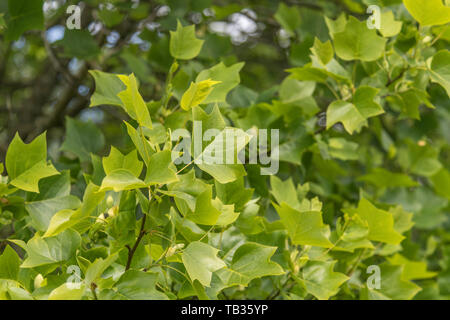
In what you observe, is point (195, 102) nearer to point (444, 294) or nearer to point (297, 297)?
point (297, 297)

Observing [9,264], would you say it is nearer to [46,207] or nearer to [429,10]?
[46,207]

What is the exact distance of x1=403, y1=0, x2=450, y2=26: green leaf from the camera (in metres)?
0.80

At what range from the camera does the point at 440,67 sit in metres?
0.87

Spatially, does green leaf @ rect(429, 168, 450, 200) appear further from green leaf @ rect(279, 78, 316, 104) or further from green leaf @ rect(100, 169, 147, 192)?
green leaf @ rect(100, 169, 147, 192)

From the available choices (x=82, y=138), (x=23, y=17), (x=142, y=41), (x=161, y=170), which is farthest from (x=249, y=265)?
(x=142, y=41)

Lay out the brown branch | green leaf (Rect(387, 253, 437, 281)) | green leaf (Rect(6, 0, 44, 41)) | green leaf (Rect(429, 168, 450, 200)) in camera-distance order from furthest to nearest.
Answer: green leaf (Rect(429, 168, 450, 200)) < green leaf (Rect(387, 253, 437, 281)) < green leaf (Rect(6, 0, 44, 41)) < the brown branch

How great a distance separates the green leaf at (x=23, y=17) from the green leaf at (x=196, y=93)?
0.54 metres

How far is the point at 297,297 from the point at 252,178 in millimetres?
255

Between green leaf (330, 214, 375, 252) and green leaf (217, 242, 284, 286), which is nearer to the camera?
green leaf (217, 242, 284, 286)

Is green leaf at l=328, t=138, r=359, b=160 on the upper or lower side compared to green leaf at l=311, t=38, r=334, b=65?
lower

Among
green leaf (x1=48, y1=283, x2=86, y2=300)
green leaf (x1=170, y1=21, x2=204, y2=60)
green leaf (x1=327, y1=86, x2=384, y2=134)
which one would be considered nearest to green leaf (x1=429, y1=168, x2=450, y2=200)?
green leaf (x1=327, y1=86, x2=384, y2=134)

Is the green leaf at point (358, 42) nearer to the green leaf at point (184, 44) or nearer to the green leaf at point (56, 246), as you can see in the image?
the green leaf at point (184, 44)

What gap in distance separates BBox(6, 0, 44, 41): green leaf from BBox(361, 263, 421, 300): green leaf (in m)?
0.88
